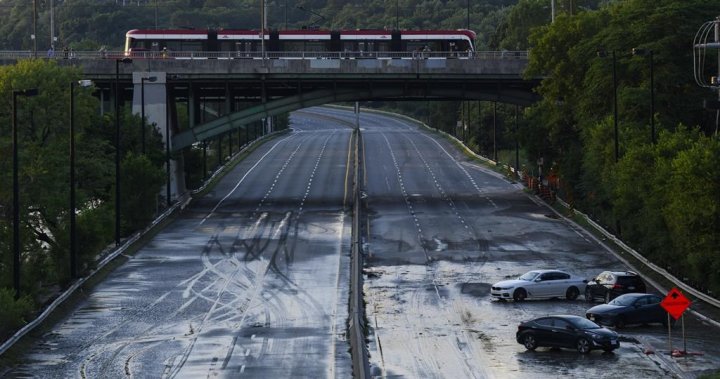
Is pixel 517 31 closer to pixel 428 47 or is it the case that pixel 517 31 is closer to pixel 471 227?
pixel 428 47

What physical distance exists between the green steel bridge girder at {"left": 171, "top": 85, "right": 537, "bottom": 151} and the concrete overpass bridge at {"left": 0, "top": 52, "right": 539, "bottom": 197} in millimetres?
67

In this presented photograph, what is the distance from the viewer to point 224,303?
50.6m

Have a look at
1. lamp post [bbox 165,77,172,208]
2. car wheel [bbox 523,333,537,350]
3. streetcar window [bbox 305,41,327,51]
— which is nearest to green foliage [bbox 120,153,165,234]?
lamp post [bbox 165,77,172,208]

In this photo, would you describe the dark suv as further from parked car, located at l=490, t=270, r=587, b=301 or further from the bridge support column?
the bridge support column

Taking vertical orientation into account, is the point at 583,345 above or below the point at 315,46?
below

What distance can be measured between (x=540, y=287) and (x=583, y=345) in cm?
1163

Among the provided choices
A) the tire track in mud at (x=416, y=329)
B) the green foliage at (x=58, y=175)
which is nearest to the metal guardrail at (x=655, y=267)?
the tire track in mud at (x=416, y=329)

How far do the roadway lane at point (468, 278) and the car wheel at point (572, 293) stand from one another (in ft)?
1.38

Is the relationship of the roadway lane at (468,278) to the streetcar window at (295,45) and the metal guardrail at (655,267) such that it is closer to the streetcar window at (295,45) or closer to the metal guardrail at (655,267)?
the metal guardrail at (655,267)

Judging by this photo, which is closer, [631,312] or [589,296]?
[631,312]

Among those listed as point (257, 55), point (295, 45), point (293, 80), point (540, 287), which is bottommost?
point (540, 287)

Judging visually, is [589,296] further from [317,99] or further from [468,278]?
[317,99]

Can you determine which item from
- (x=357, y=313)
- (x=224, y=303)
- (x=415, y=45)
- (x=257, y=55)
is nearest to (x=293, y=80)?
(x=257, y=55)

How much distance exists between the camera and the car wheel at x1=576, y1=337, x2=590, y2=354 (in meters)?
39.9
